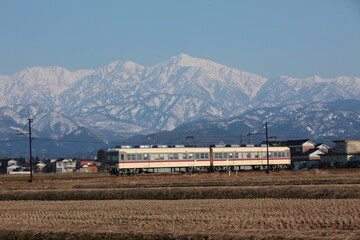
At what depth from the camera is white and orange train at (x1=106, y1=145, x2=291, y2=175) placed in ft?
265

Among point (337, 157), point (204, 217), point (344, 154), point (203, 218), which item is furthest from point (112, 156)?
point (337, 157)

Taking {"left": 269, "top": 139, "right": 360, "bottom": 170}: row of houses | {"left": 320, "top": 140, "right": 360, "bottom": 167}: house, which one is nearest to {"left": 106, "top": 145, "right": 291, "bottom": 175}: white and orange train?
{"left": 269, "top": 139, "right": 360, "bottom": 170}: row of houses

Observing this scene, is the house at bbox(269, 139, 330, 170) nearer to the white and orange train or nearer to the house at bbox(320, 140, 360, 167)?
the house at bbox(320, 140, 360, 167)

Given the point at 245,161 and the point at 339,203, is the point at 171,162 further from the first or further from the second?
the point at 339,203

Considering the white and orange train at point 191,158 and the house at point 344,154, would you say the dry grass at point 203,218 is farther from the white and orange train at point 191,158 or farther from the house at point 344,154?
the house at point 344,154

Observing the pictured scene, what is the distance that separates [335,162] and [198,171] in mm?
40589

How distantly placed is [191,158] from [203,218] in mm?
55926

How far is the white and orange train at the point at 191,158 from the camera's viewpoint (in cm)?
8081

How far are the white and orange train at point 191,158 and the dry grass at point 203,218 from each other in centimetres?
4047

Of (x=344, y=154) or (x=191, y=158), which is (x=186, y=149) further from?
(x=344, y=154)

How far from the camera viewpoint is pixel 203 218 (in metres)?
30.3

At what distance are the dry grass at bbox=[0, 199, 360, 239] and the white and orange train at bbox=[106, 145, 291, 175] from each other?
40470 mm

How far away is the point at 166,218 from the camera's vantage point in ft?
101

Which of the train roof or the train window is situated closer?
the train window
